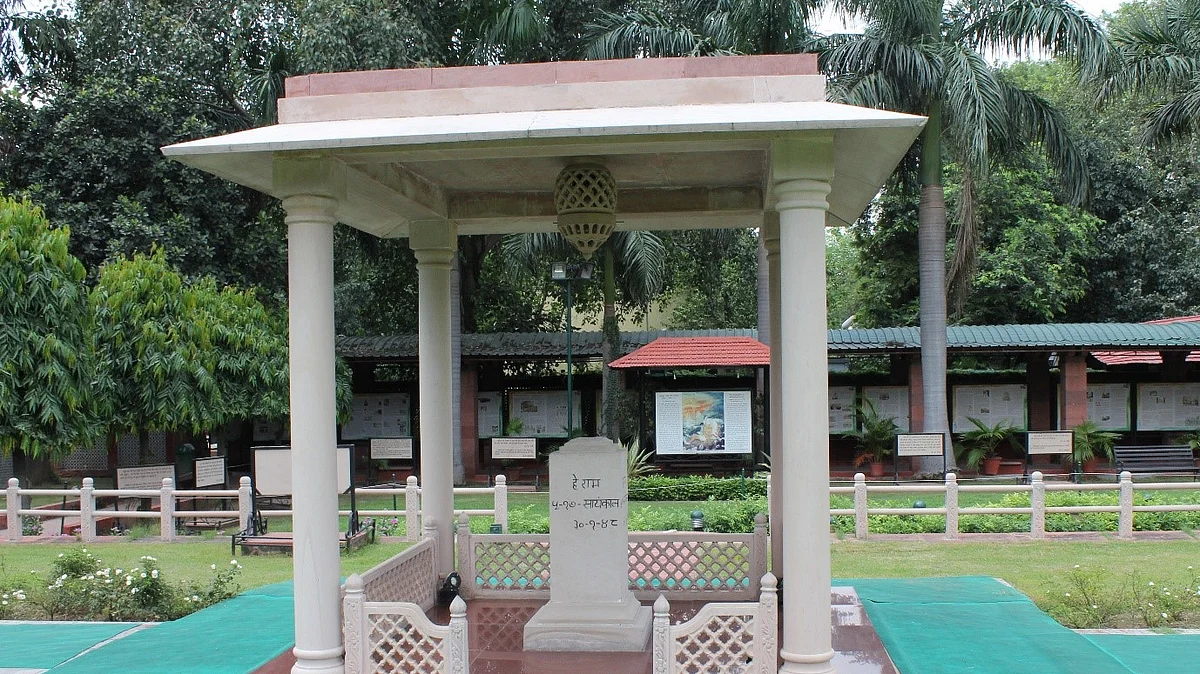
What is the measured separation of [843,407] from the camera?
74.6 ft

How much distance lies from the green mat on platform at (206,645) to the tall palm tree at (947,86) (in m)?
14.1

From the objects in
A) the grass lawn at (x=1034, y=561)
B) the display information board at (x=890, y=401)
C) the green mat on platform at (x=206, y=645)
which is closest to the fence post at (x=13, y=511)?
the green mat on platform at (x=206, y=645)

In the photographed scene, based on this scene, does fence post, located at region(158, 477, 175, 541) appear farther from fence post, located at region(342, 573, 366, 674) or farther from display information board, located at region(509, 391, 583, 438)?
fence post, located at region(342, 573, 366, 674)

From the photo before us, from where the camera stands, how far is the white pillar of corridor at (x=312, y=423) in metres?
6.46

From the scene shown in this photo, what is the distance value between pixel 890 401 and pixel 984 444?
2193mm

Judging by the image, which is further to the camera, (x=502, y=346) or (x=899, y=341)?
(x=502, y=346)

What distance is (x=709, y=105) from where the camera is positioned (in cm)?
656

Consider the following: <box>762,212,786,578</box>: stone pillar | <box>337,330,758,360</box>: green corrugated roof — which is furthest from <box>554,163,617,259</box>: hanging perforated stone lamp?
<box>337,330,758,360</box>: green corrugated roof

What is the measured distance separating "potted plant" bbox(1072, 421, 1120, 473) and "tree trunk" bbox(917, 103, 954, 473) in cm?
285

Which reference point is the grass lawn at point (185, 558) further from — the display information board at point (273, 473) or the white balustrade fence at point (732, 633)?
the white balustrade fence at point (732, 633)

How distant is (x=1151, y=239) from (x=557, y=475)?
27580mm

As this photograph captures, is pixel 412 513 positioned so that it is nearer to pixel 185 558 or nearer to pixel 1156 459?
pixel 185 558

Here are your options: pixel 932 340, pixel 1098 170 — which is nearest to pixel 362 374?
pixel 932 340

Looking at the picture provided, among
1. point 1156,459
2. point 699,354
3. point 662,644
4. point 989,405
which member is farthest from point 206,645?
point 989,405
